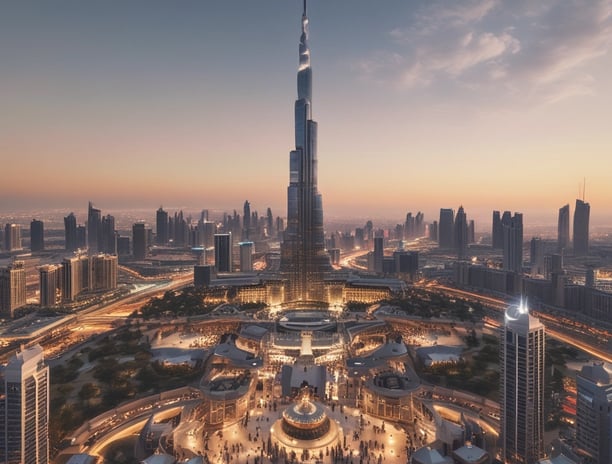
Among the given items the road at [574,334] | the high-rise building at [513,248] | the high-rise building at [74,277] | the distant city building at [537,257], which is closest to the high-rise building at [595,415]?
the road at [574,334]

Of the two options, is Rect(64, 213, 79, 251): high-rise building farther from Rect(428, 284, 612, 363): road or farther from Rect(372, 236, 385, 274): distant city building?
Rect(428, 284, 612, 363): road

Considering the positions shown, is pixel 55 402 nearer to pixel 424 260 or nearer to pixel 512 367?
pixel 512 367

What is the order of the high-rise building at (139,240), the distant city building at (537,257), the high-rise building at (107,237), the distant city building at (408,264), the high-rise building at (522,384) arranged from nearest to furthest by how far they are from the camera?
1. the high-rise building at (522,384)
2. the distant city building at (408,264)
3. the distant city building at (537,257)
4. the high-rise building at (139,240)
5. the high-rise building at (107,237)

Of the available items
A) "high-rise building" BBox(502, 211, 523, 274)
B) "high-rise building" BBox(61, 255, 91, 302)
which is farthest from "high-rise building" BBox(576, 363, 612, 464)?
"high-rise building" BBox(502, 211, 523, 274)

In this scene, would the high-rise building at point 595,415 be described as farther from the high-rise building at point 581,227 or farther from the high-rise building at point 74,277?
the high-rise building at point 581,227

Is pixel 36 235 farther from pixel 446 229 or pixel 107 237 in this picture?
pixel 446 229

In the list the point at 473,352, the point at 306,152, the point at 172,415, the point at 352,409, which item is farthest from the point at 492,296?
the point at 172,415
